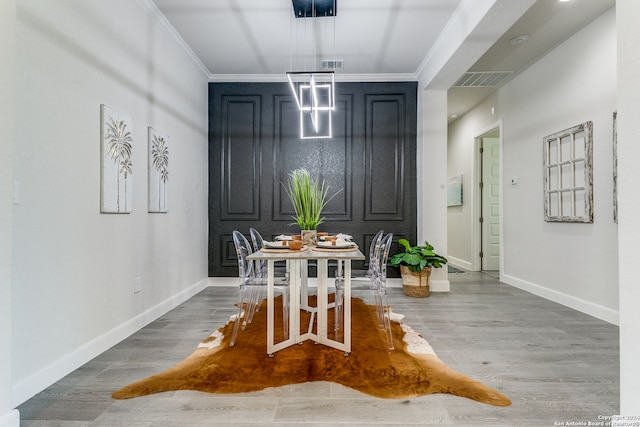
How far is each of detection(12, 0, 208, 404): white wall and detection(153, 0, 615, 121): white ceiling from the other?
24.0 inches

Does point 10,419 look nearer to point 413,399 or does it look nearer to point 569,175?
point 413,399

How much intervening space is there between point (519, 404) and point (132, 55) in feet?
12.2

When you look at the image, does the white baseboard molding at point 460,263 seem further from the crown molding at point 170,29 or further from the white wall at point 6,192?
the white wall at point 6,192

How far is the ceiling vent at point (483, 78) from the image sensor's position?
4633 mm

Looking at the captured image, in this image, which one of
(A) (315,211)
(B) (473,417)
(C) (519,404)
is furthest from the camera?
(A) (315,211)

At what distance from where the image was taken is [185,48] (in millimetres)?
3934

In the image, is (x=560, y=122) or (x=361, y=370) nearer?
(x=361, y=370)

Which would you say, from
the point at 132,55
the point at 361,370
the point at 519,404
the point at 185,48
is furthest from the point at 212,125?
the point at 519,404

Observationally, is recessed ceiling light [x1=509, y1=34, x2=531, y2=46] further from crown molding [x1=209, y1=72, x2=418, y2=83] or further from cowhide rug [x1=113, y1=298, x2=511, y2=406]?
cowhide rug [x1=113, y1=298, x2=511, y2=406]

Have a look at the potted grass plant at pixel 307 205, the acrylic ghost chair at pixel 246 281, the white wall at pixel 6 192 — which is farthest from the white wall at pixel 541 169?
the white wall at pixel 6 192

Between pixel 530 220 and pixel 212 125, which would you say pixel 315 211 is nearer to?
pixel 212 125

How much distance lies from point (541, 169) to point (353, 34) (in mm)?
2870

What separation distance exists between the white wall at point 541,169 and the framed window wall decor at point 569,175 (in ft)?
0.25

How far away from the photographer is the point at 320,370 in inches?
83.0
